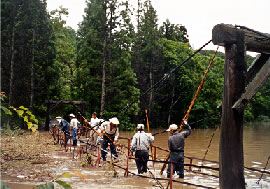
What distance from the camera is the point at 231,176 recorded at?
489cm

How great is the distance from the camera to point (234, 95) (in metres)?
4.97

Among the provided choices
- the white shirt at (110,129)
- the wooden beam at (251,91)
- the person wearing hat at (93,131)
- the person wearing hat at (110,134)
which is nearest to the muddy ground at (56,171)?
the person wearing hat at (110,134)

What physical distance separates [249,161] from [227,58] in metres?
13.4

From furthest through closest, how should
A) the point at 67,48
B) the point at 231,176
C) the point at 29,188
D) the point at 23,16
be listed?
the point at 67,48, the point at 23,16, the point at 29,188, the point at 231,176

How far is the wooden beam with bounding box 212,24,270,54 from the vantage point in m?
4.99

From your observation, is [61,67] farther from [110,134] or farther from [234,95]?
[234,95]

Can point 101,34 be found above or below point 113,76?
above

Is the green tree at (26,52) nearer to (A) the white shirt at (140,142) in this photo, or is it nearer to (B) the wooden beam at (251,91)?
(A) the white shirt at (140,142)

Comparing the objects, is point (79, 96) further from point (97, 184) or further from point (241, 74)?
point (241, 74)

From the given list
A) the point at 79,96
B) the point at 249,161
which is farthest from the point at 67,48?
the point at 249,161

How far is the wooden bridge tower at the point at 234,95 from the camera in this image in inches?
193

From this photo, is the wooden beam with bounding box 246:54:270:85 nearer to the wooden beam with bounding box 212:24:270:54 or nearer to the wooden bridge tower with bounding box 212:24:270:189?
the wooden beam with bounding box 212:24:270:54

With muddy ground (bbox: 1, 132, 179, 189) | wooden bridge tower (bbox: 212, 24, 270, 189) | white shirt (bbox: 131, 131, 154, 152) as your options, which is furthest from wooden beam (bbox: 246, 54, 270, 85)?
white shirt (bbox: 131, 131, 154, 152)

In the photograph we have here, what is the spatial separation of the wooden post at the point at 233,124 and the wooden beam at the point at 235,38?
0.10 metres
